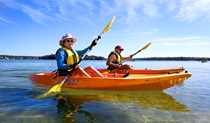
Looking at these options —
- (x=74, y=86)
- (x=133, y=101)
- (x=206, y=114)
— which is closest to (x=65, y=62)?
(x=74, y=86)

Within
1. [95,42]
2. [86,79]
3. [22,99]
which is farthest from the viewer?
[95,42]

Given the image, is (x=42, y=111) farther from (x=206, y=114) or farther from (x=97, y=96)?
(x=206, y=114)

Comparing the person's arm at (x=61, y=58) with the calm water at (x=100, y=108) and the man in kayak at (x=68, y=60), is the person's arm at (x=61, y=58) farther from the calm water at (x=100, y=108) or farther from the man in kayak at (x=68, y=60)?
the calm water at (x=100, y=108)

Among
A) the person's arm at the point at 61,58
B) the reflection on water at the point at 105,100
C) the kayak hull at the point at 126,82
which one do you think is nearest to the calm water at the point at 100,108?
the reflection on water at the point at 105,100

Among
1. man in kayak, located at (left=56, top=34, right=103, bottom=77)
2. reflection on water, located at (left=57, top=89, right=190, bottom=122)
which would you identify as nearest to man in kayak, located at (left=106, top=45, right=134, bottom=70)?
man in kayak, located at (left=56, top=34, right=103, bottom=77)

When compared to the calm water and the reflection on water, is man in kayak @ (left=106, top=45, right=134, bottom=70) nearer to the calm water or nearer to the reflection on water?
the reflection on water

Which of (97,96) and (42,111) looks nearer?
(42,111)

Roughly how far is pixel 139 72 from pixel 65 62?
195 inches

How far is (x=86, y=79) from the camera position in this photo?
7.40 m

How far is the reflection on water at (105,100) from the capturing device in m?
5.25

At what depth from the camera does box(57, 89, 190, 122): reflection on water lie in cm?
525

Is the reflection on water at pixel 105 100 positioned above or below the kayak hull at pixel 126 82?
below

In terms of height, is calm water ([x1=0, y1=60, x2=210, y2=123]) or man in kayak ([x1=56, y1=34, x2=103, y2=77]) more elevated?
man in kayak ([x1=56, y1=34, x2=103, y2=77])

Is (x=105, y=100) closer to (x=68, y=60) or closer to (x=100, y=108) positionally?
(x=100, y=108)
